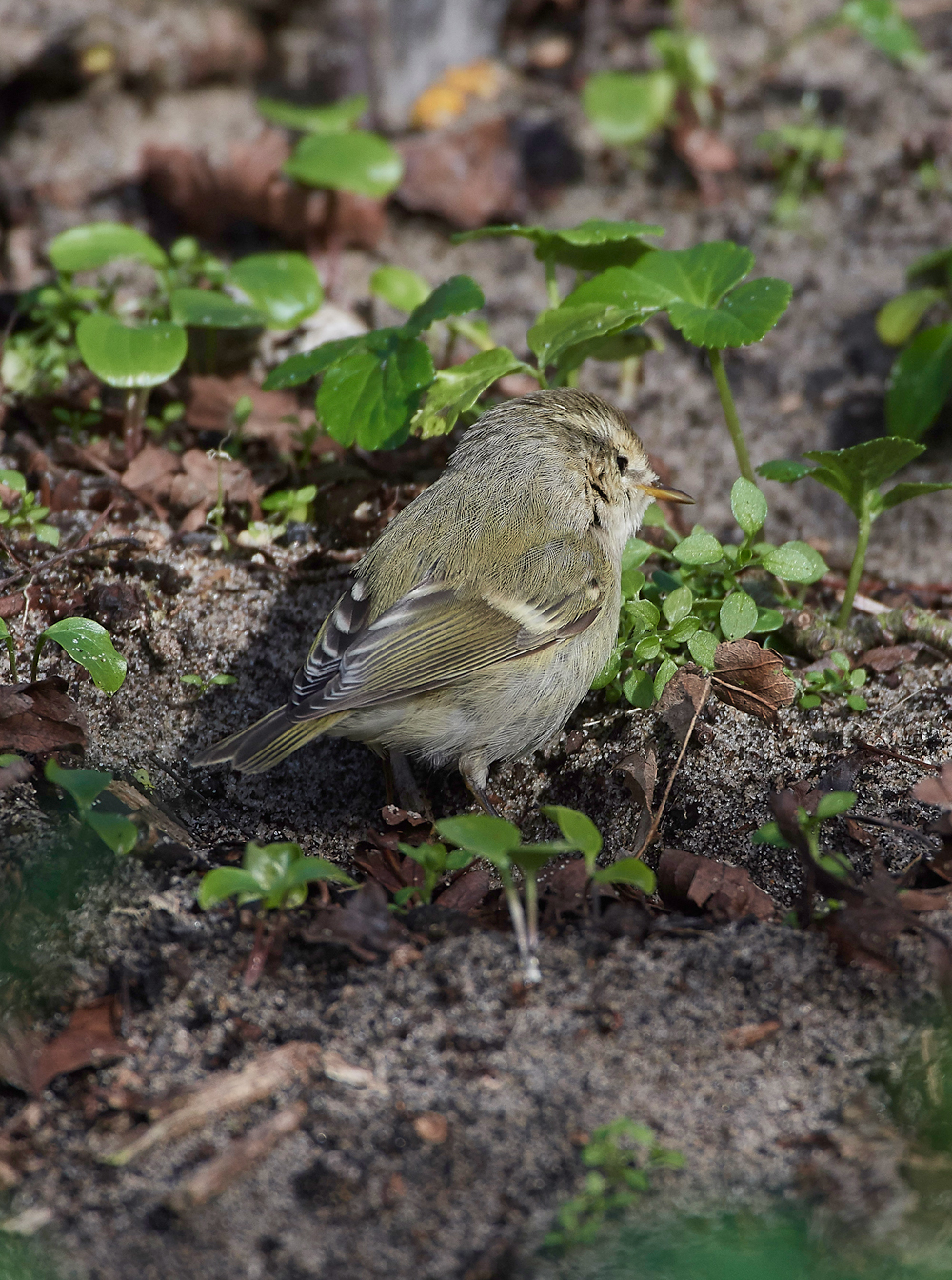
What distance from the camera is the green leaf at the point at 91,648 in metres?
3.02

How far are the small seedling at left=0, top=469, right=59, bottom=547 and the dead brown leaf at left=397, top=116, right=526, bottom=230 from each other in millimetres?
2949

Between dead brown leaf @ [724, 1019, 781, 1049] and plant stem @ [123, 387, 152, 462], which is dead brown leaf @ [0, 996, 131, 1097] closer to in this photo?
dead brown leaf @ [724, 1019, 781, 1049]

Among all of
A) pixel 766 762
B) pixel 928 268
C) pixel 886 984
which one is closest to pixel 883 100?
pixel 928 268

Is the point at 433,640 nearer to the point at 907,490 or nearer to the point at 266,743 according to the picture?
the point at 266,743

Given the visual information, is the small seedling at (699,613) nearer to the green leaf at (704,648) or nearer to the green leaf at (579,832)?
the green leaf at (704,648)

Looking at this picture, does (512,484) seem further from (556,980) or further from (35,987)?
(35,987)

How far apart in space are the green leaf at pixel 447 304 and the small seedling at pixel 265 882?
205 centimetres

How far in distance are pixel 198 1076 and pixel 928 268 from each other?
4.45 m

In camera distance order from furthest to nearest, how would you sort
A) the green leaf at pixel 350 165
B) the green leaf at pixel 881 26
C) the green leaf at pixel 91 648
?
the green leaf at pixel 881 26, the green leaf at pixel 350 165, the green leaf at pixel 91 648

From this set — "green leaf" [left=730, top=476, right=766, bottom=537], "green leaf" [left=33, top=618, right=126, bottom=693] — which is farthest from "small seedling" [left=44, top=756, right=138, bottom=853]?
"green leaf" [left=730, top=476, right=766, bottom=537]

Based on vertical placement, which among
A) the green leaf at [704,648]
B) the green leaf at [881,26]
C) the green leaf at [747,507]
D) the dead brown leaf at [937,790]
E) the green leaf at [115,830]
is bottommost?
the dead brown leaf at [937,790]

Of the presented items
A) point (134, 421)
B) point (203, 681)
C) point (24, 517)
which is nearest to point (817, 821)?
point (203, 681)

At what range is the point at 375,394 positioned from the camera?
3.75 meters

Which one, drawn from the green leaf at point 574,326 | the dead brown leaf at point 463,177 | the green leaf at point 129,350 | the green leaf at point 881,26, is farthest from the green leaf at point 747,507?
the green leaf at point 881,26
